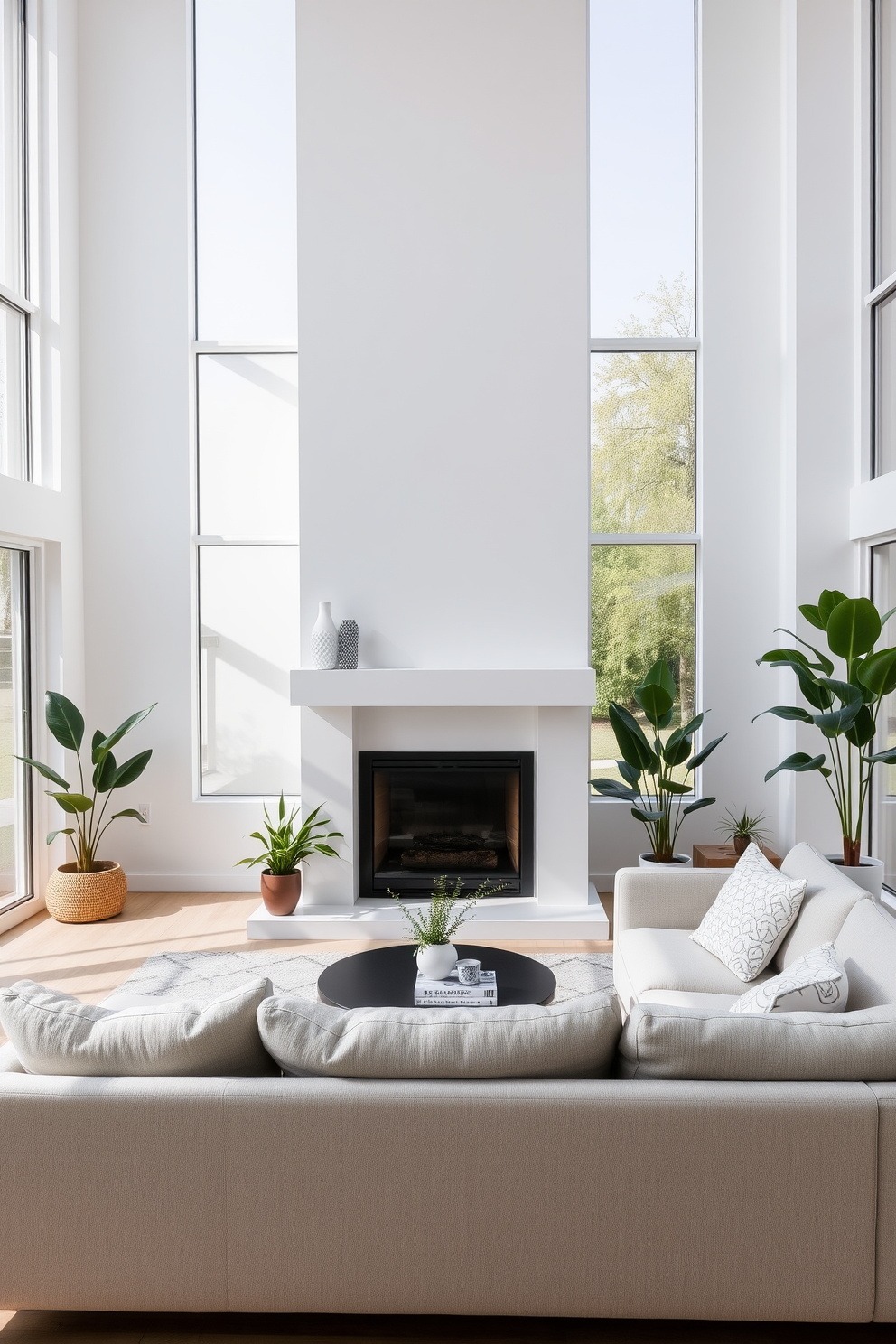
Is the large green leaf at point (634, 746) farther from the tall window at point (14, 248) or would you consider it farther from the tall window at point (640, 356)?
the tall window at point (14, 248)

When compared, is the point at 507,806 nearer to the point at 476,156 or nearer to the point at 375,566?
the point at 375,566

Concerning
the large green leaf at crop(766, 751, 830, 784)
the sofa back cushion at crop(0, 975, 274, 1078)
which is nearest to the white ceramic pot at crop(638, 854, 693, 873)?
the large green leaf at crop(766, 751, 830, 784)

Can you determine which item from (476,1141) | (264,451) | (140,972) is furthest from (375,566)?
(476,1141)

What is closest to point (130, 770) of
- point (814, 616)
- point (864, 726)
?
point (814, 616)

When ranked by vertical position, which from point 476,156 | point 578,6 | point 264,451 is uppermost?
point 578,6

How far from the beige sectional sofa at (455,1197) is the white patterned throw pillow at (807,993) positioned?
445mm

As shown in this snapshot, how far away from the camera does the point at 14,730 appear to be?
507 centimetres

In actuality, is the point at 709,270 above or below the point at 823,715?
above

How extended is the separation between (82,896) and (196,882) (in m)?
0.76

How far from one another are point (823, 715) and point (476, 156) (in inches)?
125

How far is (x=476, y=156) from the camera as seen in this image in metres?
4.96

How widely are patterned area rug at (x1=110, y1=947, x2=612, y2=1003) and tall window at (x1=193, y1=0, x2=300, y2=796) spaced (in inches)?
55.0

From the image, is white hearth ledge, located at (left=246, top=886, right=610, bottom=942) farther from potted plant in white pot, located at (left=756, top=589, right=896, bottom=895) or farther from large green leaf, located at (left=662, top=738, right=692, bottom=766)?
potted plant in white pot, located at (left=756, top=589, right=896, bottom=895)

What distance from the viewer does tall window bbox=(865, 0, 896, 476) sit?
482 cm
